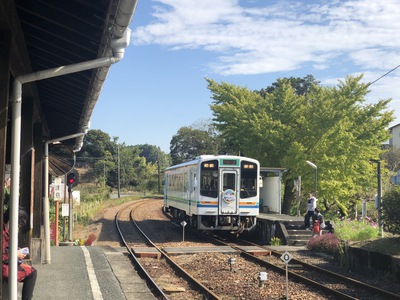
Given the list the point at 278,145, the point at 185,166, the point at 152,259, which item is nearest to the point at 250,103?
the point at 278,145

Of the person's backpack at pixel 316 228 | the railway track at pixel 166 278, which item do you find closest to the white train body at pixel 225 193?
the person's backpack at pixel 316 228

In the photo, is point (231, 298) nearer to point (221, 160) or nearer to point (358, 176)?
point (221, 160)

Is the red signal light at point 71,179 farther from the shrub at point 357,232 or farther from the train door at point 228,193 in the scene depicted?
the shrub at point 357,232

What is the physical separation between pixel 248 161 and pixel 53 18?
13847mm

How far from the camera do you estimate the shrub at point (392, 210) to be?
11.2 m

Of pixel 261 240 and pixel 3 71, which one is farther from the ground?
pixel 3 71

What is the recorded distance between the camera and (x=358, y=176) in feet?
78.8

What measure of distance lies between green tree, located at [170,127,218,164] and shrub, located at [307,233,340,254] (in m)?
53.0

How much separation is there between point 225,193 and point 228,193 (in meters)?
0.11

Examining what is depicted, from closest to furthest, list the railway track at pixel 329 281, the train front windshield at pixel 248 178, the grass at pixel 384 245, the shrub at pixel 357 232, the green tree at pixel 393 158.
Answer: the railway track at pixel 329 281
the grass at pixel 384 245
the shrub at pixel 357 232
the train front windshield at pixel 248 178
the green tree at pixel 393 158

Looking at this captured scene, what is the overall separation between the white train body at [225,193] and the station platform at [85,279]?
5.47 metres

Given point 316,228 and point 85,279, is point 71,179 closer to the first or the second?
point 85,279

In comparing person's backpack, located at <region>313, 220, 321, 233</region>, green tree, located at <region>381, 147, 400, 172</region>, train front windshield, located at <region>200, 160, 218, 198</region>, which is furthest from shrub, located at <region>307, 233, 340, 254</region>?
green tree, located at <region>381, 147, 400, 172</region>

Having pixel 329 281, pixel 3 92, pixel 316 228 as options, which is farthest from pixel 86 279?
pixel 316 228
